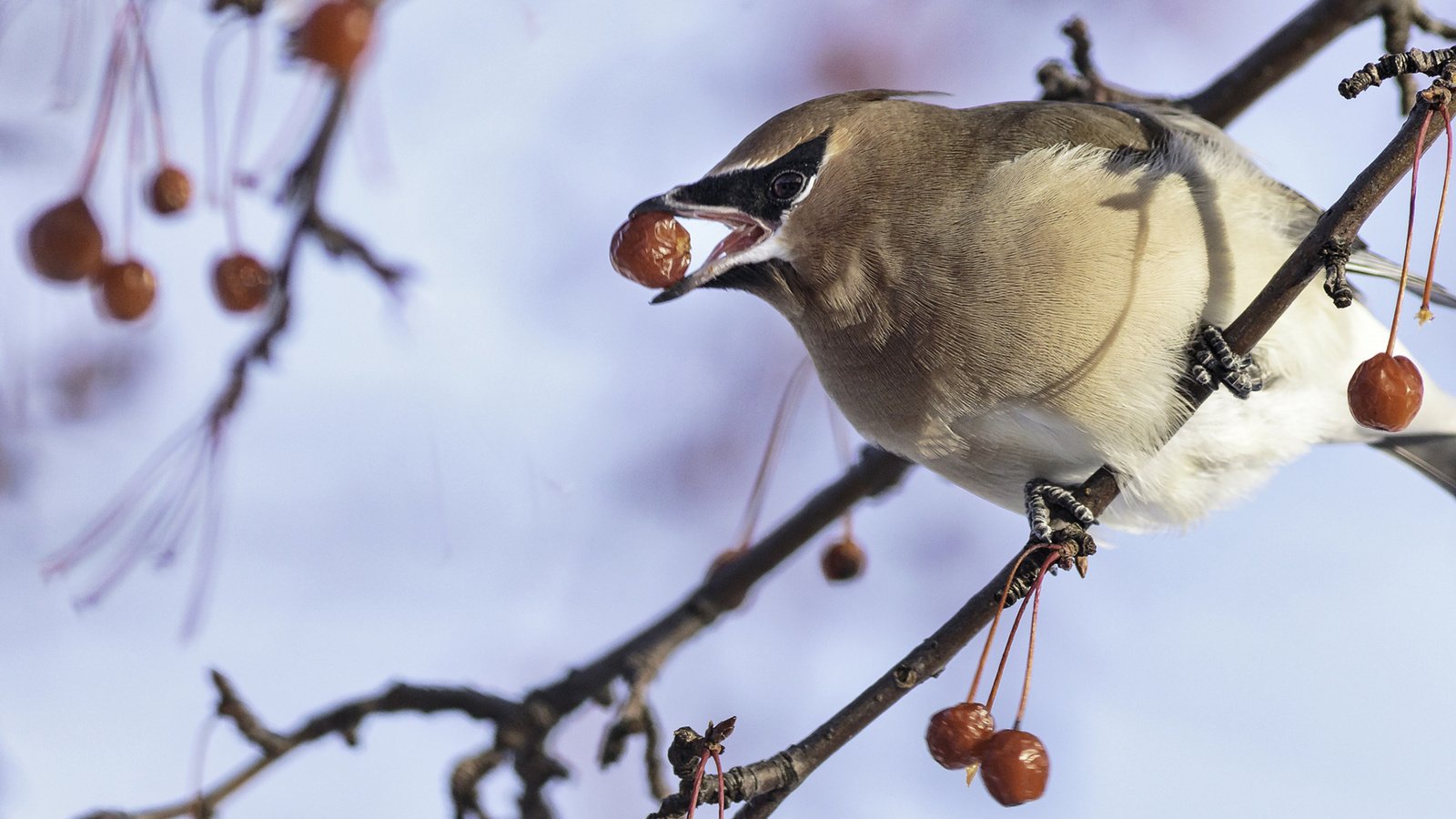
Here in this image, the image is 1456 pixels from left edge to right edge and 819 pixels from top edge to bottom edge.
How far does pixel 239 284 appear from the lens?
9.09 feet

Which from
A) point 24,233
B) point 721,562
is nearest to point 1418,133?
point 721,562

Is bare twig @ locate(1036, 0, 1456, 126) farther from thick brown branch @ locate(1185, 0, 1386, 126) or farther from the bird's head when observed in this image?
the bird's head

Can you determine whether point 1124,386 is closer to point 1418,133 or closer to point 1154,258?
point 1154,258

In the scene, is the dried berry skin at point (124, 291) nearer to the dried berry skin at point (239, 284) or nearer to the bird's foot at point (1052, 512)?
the dried berry skin at point (239, 284)

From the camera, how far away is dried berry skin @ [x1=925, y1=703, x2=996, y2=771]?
248cm

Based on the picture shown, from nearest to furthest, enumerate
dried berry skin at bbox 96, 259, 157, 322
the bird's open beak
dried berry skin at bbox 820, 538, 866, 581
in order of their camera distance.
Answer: dried berry skin at bbox 96, 259, 157, 322 < the bird's open beak < dried berry skin at bbox 820, 538, 866, 581

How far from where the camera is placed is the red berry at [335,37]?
7.26ft

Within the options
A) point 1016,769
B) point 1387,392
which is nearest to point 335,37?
point 1016,769

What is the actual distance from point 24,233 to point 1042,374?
197 centimetres

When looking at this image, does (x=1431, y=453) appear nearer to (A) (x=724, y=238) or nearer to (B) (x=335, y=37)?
(A) (x=724, y=238)

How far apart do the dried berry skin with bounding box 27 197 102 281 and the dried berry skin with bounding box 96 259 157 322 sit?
6cm

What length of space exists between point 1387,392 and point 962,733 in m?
0.90

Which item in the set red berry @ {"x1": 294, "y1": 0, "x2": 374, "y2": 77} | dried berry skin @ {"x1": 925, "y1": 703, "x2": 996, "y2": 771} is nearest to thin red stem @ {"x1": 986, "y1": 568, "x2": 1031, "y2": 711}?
dried berry skin @ {"x1": 925, "y1": 703, "x2": 996, "y2": 771}

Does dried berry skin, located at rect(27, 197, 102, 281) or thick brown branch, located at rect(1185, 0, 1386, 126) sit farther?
thick brown branch, located at rect(1185, 0, 1386, 126)
